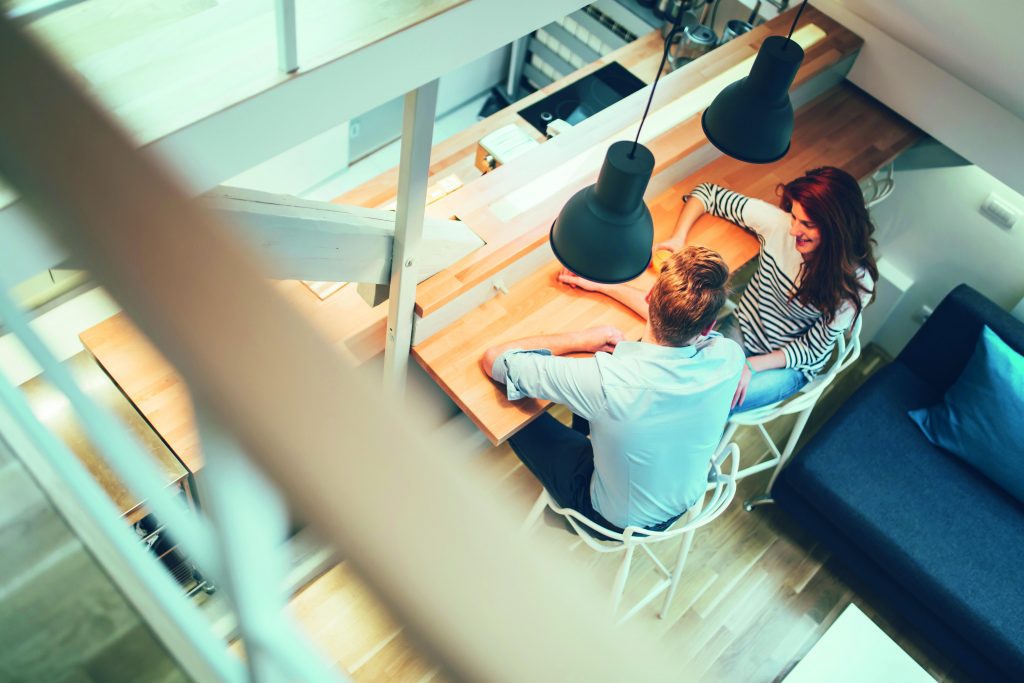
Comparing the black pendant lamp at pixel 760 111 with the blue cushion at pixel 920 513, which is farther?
the blue cushion at pixel 920 513

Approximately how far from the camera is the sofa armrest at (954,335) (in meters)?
3.51

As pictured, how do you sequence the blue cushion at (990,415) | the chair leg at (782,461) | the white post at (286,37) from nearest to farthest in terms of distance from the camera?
the white post at (286,37) < the blue cushion at (990,415) < the chair leg at (782,461)

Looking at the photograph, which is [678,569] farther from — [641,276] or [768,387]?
[641,276]

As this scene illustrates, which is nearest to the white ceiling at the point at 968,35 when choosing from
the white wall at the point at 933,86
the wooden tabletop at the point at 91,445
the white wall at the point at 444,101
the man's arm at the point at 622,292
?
the white wall at the point at 933,86

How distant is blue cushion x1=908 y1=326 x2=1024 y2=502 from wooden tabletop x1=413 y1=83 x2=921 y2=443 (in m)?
0.82

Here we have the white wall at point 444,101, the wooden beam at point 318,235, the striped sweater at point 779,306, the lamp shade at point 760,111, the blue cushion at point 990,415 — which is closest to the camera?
the wooden beam at point 318,235

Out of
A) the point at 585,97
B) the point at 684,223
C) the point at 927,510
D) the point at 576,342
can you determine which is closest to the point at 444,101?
the point at 585,97

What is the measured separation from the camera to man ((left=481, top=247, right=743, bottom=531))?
236 cm

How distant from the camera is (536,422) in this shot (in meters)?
2.97

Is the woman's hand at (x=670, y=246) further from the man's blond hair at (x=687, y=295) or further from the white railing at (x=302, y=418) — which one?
the white railing at (x=302, y=418)

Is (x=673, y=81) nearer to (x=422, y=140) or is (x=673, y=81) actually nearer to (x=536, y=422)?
(x=536, y=422)

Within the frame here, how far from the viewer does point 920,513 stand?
333cm

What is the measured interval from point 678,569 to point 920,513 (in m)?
0.91

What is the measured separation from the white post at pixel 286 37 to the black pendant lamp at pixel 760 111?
1166mm
